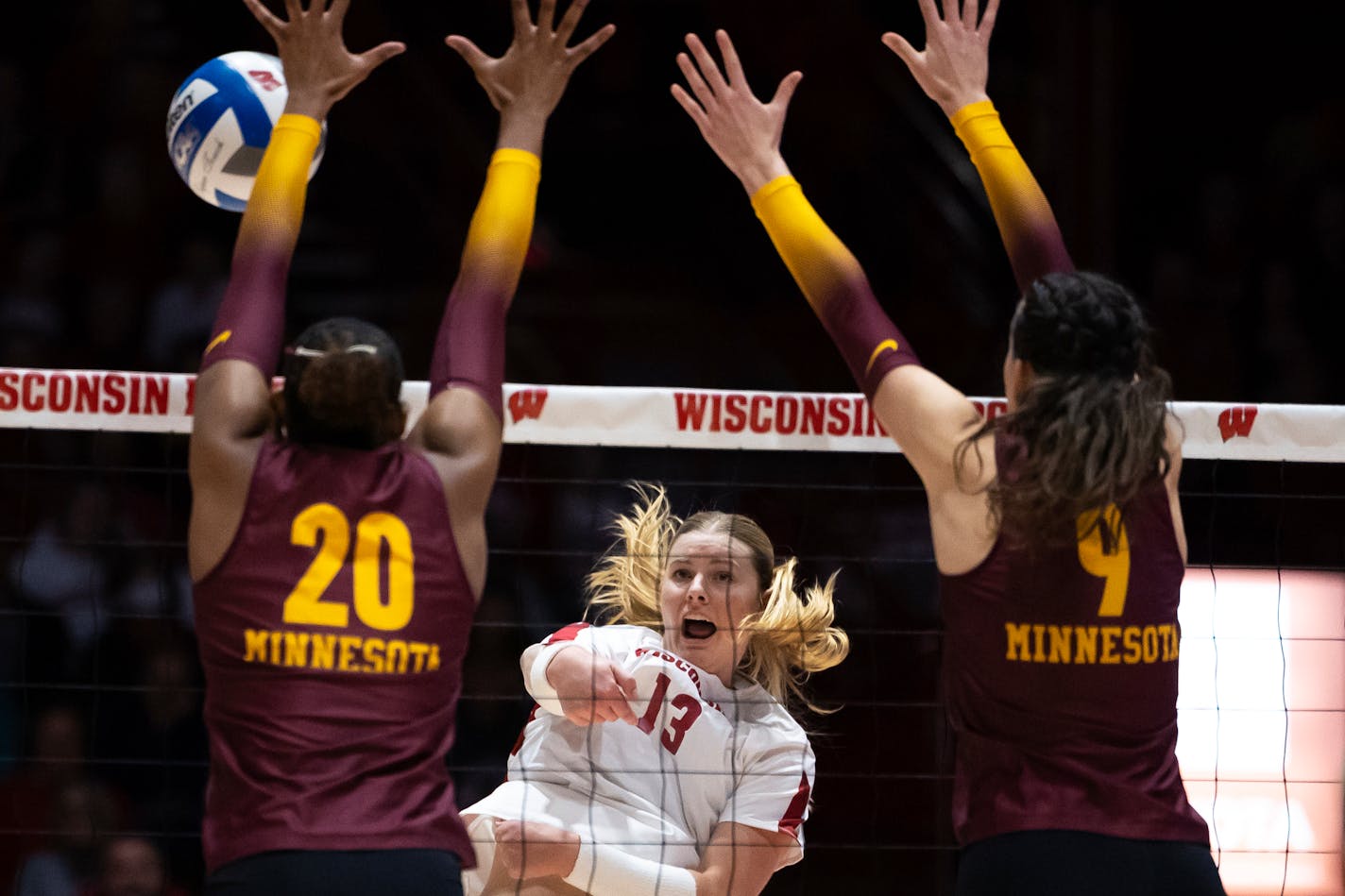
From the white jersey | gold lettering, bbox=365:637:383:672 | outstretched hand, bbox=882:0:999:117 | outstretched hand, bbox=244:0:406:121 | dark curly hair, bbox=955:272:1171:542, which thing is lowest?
the white jersey

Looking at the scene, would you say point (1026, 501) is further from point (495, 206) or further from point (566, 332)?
point (566, 332)

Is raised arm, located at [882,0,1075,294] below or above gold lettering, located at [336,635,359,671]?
above

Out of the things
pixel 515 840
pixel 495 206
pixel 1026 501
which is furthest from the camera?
pixel 515 840

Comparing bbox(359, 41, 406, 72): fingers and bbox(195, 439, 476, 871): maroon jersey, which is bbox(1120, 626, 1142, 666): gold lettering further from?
bbox(359, 41, 406, 72): fingers

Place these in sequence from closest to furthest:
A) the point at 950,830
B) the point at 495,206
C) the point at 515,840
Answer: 1. the point at 495,206
2. the point at 515,840
3. the point at 950,830

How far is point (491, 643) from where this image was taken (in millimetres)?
7242

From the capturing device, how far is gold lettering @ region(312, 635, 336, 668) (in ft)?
9.26

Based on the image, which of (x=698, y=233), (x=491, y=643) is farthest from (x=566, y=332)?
(x=491, y=643)

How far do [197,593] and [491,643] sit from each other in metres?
4.37

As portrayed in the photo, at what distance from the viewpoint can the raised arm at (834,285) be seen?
9.74 feet

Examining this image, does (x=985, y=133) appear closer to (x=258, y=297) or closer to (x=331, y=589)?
(x=258, y=297)

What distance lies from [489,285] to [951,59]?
113 cm

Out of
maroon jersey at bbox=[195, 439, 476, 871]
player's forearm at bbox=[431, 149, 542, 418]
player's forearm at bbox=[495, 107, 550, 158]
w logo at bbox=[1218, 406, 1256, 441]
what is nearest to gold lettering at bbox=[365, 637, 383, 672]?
maroon jersey at bbox=[195, 439, 476, 871]

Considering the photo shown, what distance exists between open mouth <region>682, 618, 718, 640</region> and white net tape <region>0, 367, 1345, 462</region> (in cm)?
57
